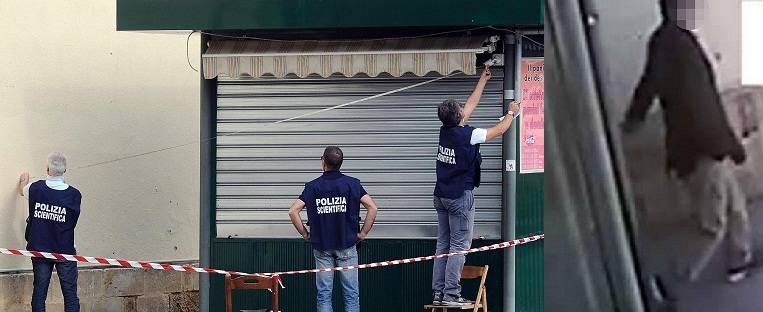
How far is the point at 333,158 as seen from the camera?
8633 mm

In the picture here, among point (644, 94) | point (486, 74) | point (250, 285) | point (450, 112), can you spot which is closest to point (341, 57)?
point (450, 112)

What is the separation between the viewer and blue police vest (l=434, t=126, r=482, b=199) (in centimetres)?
A: 873

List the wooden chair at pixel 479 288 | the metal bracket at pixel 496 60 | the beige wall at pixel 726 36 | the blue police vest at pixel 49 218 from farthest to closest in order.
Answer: the blue police vest at pixel 49 218 → the metal bracket at pixel 496 60 → the wooden chair at pixel 479 288 → the beige wall at pixel 726 36

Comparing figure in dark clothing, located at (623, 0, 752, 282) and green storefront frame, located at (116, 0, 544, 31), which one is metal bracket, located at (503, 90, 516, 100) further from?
figure in dark clothing, located at (623, 0, 752, 282)

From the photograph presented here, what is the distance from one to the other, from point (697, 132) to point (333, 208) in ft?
21.3

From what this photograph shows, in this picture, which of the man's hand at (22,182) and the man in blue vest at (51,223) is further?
the man's hand at (22,182)

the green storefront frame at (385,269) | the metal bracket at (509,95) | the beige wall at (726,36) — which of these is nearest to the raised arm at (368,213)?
the green storefront frame at (385,269)

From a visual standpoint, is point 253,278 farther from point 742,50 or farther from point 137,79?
point 742,50

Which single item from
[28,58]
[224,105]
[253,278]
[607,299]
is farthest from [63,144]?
[607,299]

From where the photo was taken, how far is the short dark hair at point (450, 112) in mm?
8688

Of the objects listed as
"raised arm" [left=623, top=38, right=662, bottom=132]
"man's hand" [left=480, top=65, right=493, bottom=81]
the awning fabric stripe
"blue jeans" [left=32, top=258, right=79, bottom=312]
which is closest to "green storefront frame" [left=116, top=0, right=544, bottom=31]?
the awning fabric stripe

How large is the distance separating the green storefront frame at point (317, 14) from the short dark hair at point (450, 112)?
608mm

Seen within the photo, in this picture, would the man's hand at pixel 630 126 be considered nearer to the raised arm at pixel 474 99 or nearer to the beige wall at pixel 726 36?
the beige wall at pixel 726 36

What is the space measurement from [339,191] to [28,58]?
4.01 m
